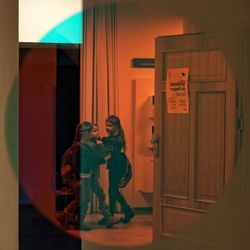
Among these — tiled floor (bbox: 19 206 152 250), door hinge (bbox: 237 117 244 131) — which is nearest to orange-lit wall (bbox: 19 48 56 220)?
tiled floor (bbox: 19 206 152 250)

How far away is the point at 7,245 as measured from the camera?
269 centimetres

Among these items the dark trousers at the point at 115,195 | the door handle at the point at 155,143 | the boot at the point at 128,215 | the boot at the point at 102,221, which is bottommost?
the boot at the point at 102,221

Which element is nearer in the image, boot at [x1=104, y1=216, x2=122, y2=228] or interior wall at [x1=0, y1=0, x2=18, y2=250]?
interior wall at [x1=0, y1=0, x2=18, y2=250]

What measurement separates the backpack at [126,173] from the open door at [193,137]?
207 mm

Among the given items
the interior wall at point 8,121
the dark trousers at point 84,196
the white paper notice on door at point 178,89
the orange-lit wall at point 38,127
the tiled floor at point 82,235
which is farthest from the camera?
the white paper notice on door at point 178,89

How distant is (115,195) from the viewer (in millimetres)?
3395

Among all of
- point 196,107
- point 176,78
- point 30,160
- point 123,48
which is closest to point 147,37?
point 123,48

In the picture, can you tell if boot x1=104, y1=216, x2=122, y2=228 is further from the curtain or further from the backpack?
the curtain

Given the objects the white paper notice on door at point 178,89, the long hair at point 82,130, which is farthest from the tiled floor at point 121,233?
the white paper notice on door at point 178,89

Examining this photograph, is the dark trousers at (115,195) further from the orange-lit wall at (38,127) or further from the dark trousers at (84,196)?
the orange-lit wall at (38,127)

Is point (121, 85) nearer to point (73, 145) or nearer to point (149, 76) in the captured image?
point (149, 76)

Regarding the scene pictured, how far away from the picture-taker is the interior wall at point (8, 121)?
2592 mm

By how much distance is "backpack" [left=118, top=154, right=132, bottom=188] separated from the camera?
134 inches

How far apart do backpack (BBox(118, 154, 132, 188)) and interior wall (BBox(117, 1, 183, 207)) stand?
1.3 inches
